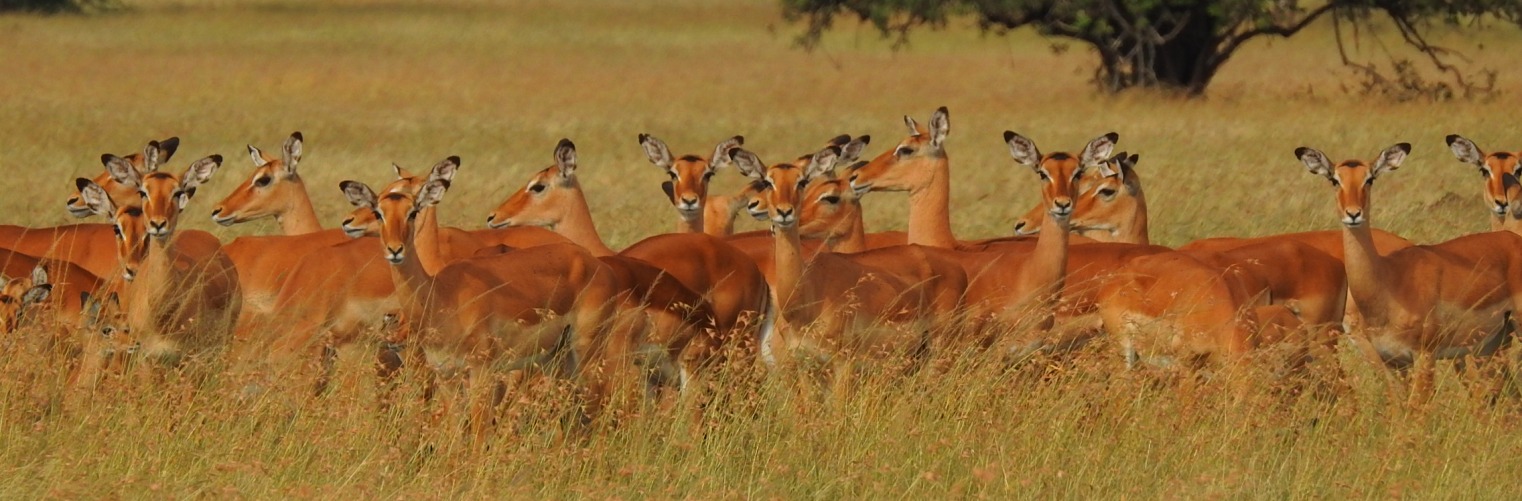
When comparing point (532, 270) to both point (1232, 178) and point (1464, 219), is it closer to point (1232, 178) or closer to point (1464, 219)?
point (1464, 219)

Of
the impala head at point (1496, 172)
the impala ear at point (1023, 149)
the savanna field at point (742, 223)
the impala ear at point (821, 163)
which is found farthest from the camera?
the impala head at point (1496, 172)

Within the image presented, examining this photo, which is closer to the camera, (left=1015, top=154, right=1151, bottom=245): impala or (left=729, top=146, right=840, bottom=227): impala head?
(left=729, top=146, right=840, bottom=227): impala head

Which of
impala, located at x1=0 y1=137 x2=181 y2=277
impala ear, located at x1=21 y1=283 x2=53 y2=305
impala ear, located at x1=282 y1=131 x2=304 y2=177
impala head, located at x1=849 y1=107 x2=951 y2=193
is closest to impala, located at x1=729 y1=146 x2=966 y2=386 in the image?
impala head, located at x1=849 y1=107 x2=951 y2=193

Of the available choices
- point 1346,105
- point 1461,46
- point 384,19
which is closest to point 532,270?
point 1346,105

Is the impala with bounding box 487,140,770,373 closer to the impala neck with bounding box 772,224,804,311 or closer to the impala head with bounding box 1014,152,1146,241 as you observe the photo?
the impala neck with bounding box 772,224,804,311

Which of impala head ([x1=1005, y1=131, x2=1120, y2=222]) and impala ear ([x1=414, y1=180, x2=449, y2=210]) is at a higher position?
impala ear ([x1=414, y1=180, x2=449, y2=210])

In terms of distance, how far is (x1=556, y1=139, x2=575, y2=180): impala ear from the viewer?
10141 millimetres

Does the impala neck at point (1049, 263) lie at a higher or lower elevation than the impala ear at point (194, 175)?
lower

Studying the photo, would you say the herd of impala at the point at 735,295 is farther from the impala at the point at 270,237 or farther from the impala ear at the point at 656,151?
the impala ear at the point at 656,151

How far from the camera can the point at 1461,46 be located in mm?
38594

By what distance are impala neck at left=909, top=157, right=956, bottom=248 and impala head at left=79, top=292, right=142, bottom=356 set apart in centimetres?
407

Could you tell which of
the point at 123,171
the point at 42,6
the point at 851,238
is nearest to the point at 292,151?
the point at 123,171

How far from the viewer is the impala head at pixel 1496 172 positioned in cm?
957

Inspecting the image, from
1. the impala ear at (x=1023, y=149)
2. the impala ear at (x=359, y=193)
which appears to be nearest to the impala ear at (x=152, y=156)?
the impala ear at (x=359, y=193)
